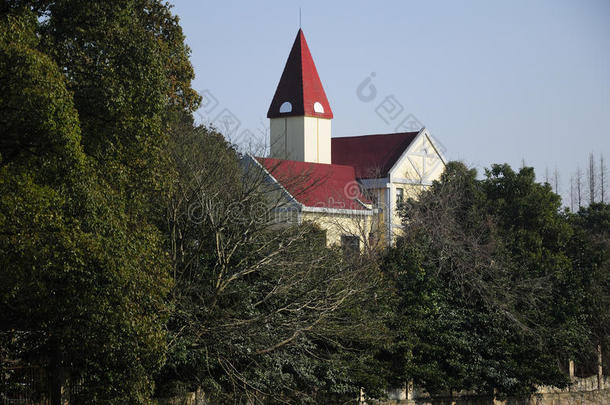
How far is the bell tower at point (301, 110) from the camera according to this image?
138 feet

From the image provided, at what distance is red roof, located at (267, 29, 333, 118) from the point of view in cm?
4250

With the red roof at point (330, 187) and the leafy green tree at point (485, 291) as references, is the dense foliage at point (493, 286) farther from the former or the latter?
the red roof at point (330, 187)

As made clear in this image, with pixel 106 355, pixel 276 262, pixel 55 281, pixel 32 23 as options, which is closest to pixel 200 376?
pixel 276 262

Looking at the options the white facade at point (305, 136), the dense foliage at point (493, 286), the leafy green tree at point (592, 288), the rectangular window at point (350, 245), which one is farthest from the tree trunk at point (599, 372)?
the white facade at point (305, 136)

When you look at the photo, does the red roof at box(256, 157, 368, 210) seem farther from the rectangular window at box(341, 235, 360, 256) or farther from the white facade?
the white facade

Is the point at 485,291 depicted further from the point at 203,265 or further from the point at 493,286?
the point at 203,265

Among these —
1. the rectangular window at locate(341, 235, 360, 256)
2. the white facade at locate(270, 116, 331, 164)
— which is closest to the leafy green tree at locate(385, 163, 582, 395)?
the rectangular window at locate(341, 235, 360, 256)

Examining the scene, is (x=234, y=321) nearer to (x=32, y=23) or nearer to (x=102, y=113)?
(x=102, y=113)

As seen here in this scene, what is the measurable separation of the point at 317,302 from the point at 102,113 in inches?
296

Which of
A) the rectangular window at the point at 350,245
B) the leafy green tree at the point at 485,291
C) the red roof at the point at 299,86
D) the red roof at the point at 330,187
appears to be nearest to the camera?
the leafy green tree at the point at 485,291

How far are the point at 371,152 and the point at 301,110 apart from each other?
4.09 m

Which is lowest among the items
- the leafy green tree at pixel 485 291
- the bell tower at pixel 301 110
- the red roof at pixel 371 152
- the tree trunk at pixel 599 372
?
the tree trunk at pixel 599 372

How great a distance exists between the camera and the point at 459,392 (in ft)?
81.5

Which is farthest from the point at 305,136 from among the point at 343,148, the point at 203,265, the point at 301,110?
the point at 203,265
